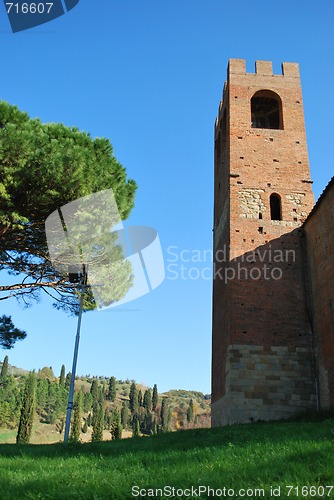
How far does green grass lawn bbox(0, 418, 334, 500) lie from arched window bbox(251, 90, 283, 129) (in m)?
13.1

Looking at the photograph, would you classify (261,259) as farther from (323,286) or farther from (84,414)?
(84,414)

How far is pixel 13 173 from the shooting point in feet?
34.0

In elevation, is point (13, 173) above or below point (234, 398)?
above

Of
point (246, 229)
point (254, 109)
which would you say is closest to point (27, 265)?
point (246, 229)

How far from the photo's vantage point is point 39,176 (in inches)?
417

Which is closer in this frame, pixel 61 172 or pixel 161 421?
pixel 61 172

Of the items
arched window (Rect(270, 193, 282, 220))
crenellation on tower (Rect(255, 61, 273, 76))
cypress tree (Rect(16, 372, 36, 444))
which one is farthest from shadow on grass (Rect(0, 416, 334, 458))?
cypress tree (Rect(16, 372, 36, 444))

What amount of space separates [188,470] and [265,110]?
51.5 feet

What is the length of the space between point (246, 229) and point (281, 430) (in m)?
7.00

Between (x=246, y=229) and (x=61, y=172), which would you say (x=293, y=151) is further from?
(x=61, y=172)

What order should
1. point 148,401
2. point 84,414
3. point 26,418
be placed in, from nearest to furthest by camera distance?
point 26,418
point 84,414
point 148,401

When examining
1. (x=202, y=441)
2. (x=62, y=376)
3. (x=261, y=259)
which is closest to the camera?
(x=202, y=441)

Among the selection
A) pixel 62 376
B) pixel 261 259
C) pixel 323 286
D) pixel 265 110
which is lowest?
pixel 323 286

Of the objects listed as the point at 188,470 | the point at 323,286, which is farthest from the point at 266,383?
the point at 188,470
